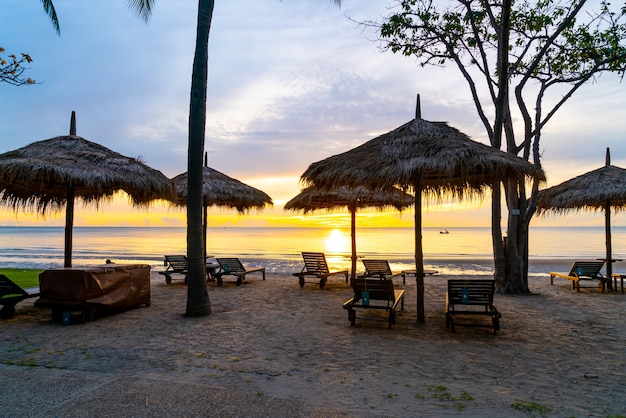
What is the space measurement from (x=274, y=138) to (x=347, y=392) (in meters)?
14.5

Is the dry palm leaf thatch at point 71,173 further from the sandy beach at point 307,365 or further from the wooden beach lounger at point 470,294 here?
the wooden beach lounger at point 470,294

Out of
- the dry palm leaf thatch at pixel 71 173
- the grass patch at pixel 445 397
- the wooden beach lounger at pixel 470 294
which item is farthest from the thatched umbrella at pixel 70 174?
the grass patch at pixel 445 397

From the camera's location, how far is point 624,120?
34.9ft

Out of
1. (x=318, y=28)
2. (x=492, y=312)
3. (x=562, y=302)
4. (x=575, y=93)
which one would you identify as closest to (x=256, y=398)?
(x=492, y=312)

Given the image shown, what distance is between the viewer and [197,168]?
22.7 ft

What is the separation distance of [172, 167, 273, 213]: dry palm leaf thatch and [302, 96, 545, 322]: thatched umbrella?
515cm

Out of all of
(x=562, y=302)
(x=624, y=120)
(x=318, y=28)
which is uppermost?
(x=318, y=28)

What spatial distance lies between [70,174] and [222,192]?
15.4ft

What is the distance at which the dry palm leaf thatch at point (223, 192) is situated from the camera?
37.9 ft

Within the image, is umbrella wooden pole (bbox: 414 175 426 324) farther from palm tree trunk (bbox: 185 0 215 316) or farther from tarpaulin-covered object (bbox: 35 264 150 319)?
tarpaulin-covered object (bbox: 35 264 150 319)

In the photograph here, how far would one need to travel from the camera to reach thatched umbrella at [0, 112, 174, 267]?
23.2 feet

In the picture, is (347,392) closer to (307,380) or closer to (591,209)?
(307,380)

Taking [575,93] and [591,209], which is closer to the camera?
[575,93]

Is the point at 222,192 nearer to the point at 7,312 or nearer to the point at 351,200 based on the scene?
the point at 351,200
